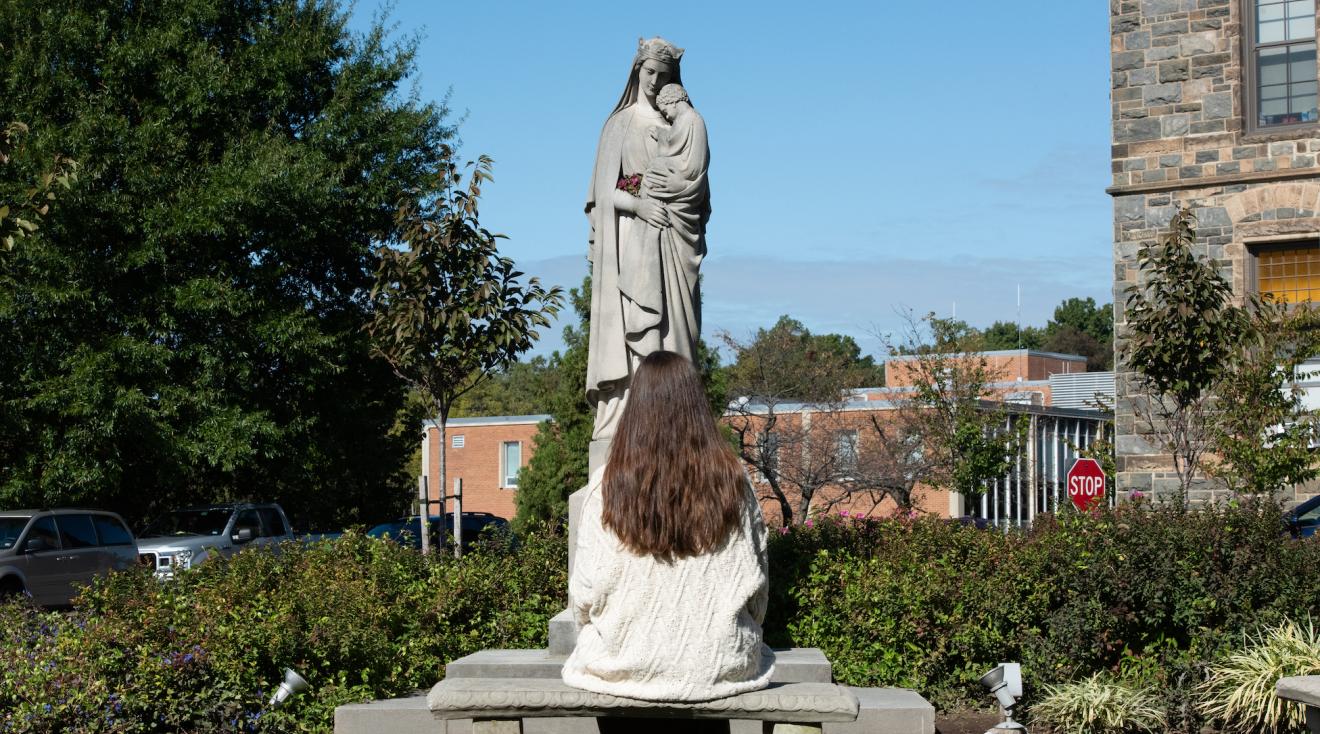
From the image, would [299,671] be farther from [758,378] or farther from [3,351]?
[758,378]

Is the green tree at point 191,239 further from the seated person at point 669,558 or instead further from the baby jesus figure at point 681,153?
the seated person at point 669,558

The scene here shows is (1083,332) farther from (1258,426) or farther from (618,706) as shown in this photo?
(618,706)

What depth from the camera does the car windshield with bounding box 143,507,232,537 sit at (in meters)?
20.8

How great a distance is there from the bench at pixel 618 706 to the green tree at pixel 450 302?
1161cm

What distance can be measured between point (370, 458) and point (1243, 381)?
16.3m

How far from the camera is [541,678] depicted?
23.1 feet

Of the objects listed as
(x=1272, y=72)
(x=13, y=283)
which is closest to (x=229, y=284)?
(x=13, y=283)

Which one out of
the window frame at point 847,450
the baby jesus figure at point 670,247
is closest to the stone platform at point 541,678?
the baby jesus figure at point 670,247

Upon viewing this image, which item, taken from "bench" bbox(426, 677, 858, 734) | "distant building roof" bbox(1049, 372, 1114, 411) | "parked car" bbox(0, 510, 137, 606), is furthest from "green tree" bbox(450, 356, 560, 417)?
"bench" bbox(426, 677, 858, 734)

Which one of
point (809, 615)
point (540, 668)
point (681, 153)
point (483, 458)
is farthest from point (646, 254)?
point (483, 458)

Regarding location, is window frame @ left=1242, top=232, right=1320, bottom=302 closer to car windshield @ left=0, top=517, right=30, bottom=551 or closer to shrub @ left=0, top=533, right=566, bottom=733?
shrub @ left=0, top=533, right=566, bottom=733

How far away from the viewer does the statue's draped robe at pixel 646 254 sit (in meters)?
8.09

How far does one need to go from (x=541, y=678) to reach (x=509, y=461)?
42436mm

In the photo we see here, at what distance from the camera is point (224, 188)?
20.5 metres
